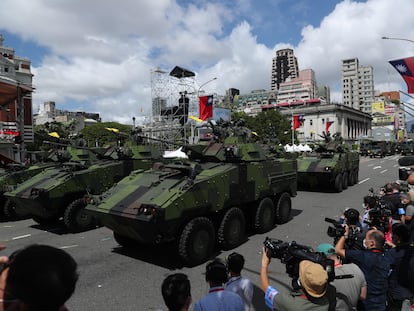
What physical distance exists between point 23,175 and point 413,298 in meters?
11.4

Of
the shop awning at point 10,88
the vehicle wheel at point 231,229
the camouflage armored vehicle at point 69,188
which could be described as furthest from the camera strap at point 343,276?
the shop awning at point 10,88

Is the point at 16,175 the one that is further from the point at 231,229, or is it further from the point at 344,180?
the point at 344,180

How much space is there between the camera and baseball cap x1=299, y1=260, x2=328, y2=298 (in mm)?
2520

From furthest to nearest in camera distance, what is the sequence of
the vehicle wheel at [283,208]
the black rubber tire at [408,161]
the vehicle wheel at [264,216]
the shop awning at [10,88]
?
the shop awning at [10,88] < the vehicle wheel at [283,208] < the vehicle wheel at [264,216] < the black rubber tire at [408,161]

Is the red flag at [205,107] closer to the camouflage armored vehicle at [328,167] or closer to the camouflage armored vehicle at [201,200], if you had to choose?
the camouflage armored vehicle at [328,167]

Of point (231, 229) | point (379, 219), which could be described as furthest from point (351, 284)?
point (231, 229)

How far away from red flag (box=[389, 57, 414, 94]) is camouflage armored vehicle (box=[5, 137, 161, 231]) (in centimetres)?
986

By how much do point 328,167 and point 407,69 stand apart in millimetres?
4641

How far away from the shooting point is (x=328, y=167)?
46.5ft

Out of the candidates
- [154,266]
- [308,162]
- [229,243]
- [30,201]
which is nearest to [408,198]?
[229,243]

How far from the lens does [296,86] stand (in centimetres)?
13438

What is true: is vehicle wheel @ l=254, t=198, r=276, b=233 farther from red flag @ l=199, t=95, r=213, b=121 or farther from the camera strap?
red flag @ l=199, t=95, r=213, b=121

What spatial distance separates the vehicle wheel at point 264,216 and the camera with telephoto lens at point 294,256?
204 inches

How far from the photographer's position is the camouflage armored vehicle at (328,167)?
14.4 m
